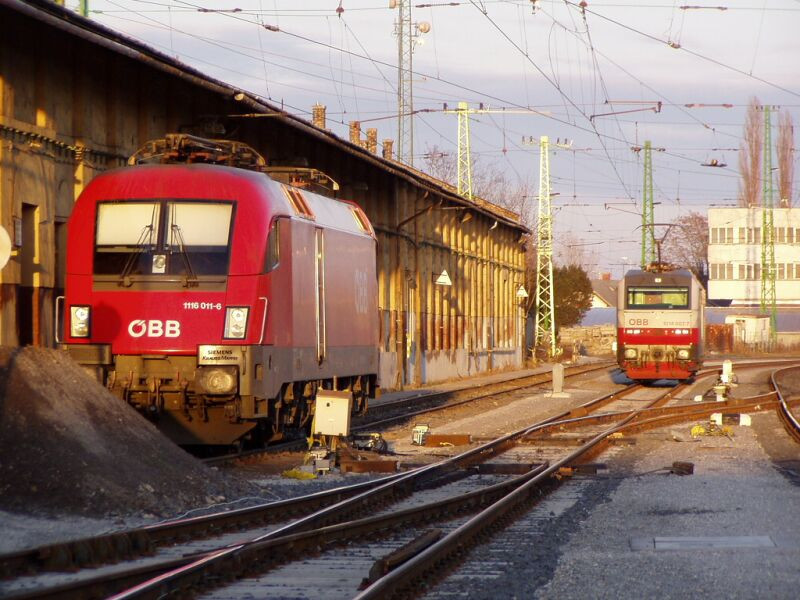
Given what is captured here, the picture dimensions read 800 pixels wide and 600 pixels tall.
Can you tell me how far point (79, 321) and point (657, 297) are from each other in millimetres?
23135

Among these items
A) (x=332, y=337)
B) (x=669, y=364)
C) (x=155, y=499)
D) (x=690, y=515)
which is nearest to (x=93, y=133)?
(x=332, y=337)

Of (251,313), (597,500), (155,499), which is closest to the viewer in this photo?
(155,499)

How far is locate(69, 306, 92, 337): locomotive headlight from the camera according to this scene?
1393 cm

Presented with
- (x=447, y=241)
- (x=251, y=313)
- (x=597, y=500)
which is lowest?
(x=597, y=500)

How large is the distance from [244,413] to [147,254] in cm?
215

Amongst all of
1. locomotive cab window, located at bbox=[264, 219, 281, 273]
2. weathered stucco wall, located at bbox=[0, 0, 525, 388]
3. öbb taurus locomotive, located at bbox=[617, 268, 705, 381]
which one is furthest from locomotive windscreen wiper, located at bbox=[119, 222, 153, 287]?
öbb taurus locomotive, located at bbox=[617, 268, 705, 381]

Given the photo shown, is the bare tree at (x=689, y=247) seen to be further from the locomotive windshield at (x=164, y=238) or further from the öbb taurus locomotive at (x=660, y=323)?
the locomotive windshield at (x=164, y=238)

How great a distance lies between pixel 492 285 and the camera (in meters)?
51.8

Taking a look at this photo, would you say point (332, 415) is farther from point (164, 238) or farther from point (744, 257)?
point (744, 257)

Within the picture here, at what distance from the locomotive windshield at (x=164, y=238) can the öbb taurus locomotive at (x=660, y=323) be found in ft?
72.7

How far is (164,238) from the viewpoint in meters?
14.0

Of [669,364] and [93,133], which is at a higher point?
[93,133]

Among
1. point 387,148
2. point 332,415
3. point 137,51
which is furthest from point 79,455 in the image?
point 387,148

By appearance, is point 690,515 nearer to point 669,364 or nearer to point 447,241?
point 669,364
